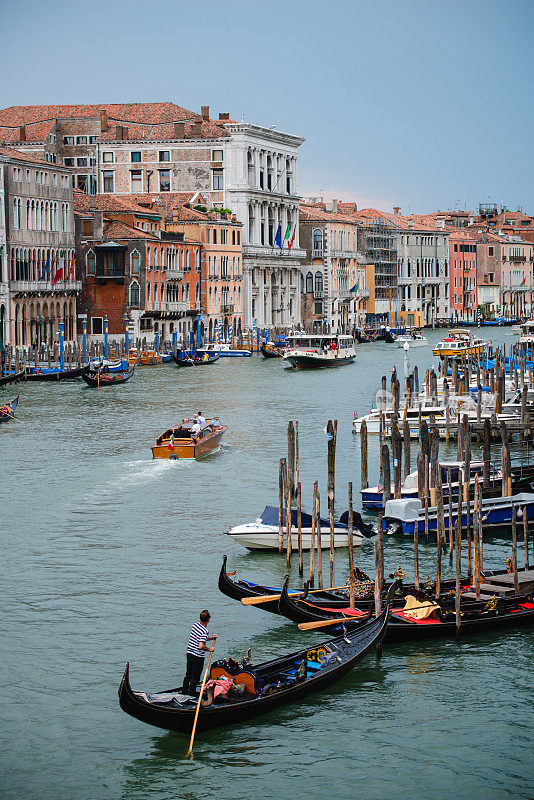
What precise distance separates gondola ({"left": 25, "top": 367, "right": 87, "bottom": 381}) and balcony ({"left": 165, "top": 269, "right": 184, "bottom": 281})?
41.4 ft

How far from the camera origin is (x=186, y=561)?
1534cm

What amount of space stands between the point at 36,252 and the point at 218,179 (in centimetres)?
1905

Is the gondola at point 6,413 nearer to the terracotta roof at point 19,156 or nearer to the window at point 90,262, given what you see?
the terracotta roof at point 19,156

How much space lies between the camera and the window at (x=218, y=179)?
62.3 meters

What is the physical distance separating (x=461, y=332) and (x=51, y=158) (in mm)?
19253

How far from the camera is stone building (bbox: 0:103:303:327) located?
61.4 m

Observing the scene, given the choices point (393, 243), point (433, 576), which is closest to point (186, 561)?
point (433, 576)

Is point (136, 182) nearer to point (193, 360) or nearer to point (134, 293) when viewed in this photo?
point (134, 293)

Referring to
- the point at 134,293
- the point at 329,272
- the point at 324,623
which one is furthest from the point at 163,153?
the point at 324,623

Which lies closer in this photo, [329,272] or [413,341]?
[413,341]

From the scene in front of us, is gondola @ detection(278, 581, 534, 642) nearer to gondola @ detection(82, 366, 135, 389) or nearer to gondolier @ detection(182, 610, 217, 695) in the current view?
gondolier @ detection(182, 610, 217, 695)

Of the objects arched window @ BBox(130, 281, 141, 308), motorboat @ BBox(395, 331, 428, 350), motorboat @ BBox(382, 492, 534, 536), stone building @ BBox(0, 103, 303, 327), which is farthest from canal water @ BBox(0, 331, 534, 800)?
stone building @ BBox(0, 103, 303, 327)

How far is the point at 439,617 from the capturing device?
12.4 m

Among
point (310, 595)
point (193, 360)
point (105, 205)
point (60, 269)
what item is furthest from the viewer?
point (105, 205)
